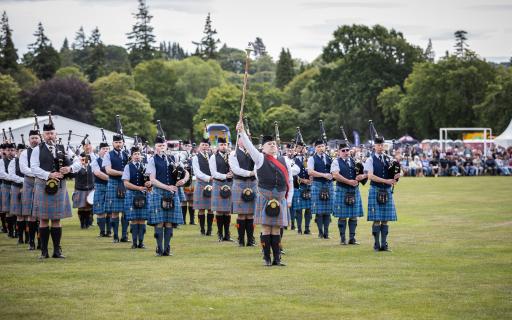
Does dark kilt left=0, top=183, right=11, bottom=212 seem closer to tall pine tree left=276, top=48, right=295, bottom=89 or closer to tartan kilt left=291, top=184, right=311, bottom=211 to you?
tartan kilt left=291, top=184, right=311, bottom=211

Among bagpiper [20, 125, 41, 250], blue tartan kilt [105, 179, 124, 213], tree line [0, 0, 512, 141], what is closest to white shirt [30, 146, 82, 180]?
bagpiper [20, 125, 41, 250]

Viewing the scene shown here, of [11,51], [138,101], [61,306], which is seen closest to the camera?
[61,306]

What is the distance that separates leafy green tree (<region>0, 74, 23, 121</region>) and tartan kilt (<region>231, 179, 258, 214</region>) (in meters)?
66.0

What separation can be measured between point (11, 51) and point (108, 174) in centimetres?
8775

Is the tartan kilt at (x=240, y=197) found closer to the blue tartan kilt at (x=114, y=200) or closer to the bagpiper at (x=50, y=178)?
the blue tartan kilt at (x=114, y=200)

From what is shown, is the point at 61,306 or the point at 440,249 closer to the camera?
the point at 61,306

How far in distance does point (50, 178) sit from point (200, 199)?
550cm

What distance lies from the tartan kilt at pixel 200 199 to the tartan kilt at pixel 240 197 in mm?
2275

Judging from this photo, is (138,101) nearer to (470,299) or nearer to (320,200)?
(320,200)

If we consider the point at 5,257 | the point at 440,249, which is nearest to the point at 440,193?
the point at 440,249

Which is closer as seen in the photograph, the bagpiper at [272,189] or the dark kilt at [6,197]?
the bagpiper at [272,189]

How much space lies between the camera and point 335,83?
7819cm

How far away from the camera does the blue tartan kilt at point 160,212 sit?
→ 1341 cm

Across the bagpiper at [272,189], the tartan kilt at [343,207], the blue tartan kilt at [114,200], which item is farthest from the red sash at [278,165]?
the blue tartan kilt at [114,200]
